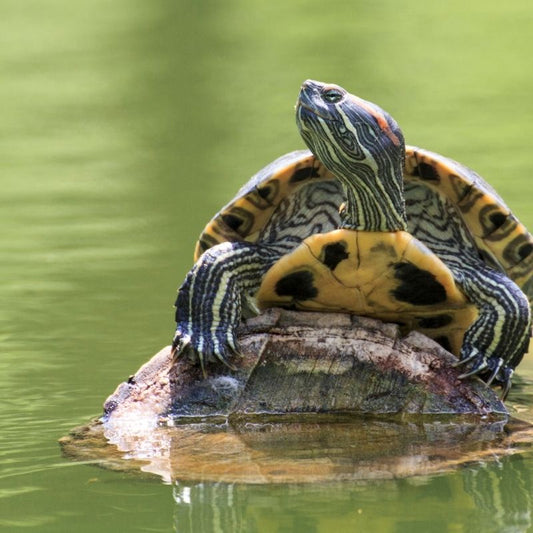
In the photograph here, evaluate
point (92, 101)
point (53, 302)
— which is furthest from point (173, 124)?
point (53, 302)

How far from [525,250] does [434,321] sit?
50 cm

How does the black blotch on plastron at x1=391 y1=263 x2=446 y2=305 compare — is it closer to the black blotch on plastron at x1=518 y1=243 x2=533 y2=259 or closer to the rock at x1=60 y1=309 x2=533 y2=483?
the rock at x1=60 y1=309 x2=533 y2=483

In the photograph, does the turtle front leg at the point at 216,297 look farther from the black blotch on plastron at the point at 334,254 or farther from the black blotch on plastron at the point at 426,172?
the black blotch on plastron at the point at 426,172

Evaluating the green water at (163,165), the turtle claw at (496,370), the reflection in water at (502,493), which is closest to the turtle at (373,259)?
the turtle claw at (496,370)

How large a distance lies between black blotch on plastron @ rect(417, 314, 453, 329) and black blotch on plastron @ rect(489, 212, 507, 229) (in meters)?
0.43

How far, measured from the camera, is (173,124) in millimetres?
11375

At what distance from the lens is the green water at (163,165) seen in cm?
332

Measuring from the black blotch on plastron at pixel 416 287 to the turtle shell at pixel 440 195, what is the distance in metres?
0.39

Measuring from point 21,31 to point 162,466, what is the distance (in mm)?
13604

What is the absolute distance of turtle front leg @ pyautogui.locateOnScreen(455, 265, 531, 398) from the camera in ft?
14.0

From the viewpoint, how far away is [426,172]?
4781 mm

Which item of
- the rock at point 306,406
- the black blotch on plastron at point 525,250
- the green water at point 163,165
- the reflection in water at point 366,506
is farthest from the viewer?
the black blotch on plastron at point 525,250

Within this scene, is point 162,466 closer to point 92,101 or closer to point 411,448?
point 411,448

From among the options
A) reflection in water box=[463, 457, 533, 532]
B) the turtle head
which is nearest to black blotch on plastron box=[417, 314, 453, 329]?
the turtle head
